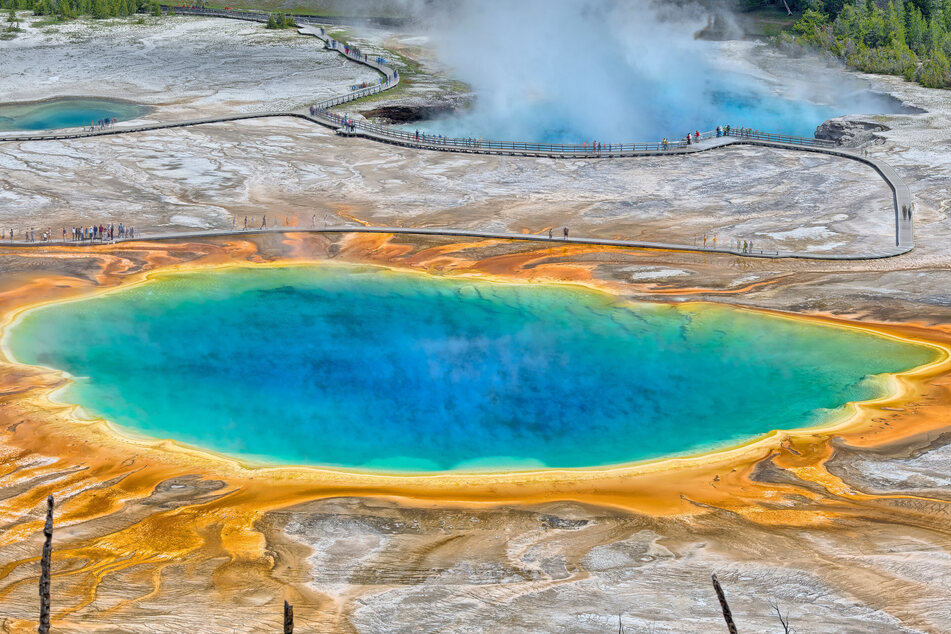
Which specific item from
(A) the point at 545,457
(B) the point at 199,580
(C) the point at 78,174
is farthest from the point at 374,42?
(B) the point at 199,580

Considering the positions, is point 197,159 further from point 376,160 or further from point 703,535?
point 703,535

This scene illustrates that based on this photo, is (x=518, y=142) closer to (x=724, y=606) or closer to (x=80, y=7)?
(x=724, y=606)

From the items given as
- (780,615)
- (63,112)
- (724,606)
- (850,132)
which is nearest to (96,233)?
(63,112)

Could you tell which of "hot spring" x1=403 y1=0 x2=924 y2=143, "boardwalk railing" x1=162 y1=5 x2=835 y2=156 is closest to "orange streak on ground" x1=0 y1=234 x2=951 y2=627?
"boardwalk railing" x1=162 y1=5 x2=835 y2=156

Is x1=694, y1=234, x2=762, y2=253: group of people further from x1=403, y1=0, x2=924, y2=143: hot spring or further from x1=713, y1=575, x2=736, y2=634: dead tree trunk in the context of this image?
x1=713, y1=575, x2=736, y2=634: dead tree trunk

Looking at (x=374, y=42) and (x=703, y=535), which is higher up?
(x=374, y=42)
